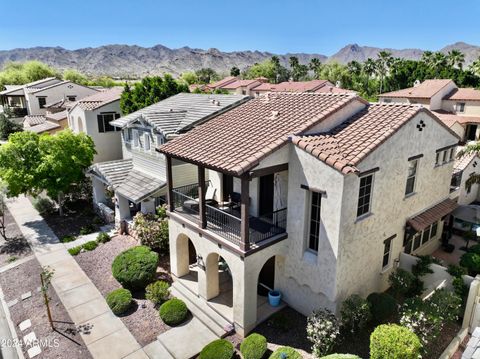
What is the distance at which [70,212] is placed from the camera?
2788cm

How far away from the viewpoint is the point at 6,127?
172ft

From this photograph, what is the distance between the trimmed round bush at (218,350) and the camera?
12.4m

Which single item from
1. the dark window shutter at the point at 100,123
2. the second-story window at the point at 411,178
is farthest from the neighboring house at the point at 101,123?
the second-story window at the point at 411,178

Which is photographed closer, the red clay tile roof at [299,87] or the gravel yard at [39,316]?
the gravel yard at [39,316]

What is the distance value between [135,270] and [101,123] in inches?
827

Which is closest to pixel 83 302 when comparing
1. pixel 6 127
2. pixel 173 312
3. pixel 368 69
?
pixel 173 312

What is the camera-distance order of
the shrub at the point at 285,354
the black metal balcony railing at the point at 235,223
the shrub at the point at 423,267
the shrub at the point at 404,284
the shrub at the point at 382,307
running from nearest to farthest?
the shrub at the point at 285,354, the shrub at the point at 382,307, the black metal balcony railing at the point at 235,223, the shrub at the point at 404,284, the shrub at the point at 423,267

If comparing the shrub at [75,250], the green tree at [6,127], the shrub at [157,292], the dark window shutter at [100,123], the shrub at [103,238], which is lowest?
the shrub at [75,250]

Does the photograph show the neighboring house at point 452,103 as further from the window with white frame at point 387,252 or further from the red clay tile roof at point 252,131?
the red clay tile roof at point 252,131

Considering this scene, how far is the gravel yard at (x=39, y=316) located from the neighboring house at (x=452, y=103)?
153 feet

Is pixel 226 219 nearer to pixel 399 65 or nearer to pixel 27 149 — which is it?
pixel 27 149

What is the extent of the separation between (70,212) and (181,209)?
15.1 meters

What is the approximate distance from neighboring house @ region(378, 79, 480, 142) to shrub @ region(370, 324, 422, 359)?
40.6 m

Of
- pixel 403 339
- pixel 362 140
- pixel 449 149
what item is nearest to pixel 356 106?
pixel 362 140
